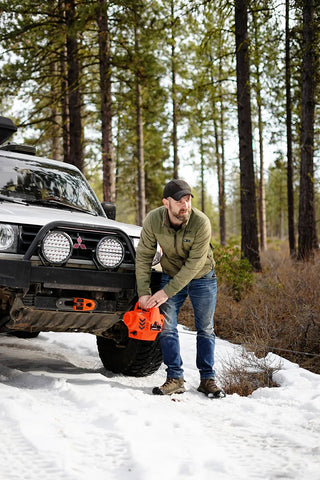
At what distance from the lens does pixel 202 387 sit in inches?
168

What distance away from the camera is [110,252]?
4.07 metres

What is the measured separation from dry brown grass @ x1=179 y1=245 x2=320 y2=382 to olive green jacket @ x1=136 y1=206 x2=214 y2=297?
3.72 ft

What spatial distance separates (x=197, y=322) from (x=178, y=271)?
1.74 feet

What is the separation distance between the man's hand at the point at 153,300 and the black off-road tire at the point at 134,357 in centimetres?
61

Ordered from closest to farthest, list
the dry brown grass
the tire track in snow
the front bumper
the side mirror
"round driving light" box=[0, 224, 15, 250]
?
1. the tire track in snow
2. the front bumper
3. "round driving light" box=[0, 224, 15, 250]
4. the dry brown grass
5. the side mirror

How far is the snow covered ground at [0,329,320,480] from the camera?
2549 mm

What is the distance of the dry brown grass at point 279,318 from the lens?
17.1 ft

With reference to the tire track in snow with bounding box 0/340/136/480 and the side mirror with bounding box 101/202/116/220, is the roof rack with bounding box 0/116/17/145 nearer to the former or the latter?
the side mirror with bounding box 101/202/116/220

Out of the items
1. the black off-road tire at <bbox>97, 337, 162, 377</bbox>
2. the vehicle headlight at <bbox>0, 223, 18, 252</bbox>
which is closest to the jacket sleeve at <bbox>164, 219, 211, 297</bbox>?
the black off-road tire at <bbox>97, 337, 162, 377</bbox>

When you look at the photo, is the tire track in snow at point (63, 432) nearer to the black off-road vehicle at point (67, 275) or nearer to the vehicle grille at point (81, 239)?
the black off-road vehicle at point (67, 275)

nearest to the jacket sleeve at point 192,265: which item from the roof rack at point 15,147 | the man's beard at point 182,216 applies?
the man's beard at point 182,216

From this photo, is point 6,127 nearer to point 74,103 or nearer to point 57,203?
point 57,203

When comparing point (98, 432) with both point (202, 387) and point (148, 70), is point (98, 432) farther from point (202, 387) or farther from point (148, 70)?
point (148, 70)

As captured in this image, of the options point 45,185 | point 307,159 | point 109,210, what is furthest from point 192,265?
point 307,159
